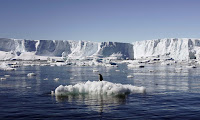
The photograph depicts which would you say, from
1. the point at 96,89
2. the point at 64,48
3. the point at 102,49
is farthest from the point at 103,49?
the point at 96,89

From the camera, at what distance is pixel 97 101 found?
18203 millimetres

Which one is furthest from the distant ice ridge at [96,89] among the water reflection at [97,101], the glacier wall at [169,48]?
the glacier wall at [169,48]

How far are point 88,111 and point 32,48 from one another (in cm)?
18695

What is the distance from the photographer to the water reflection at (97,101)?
1606 cm

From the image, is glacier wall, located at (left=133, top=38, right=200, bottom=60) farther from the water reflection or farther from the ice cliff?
the water reflection

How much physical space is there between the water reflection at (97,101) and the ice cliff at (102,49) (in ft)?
427

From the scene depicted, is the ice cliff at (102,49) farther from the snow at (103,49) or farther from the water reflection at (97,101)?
the water reflection at (97,101)

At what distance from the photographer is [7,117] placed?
13.7 metres

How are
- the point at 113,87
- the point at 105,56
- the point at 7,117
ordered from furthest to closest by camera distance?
the point at 105,56 → the point at 113,87 → the point at 7,117

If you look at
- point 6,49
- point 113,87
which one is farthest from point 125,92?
point 6,49

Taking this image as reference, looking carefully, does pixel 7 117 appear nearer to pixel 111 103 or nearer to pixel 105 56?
pixel 111 103

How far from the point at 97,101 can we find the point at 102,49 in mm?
156751

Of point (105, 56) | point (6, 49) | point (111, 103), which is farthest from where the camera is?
point (6, 49)

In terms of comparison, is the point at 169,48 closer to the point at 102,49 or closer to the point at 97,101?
the point at 102,49
